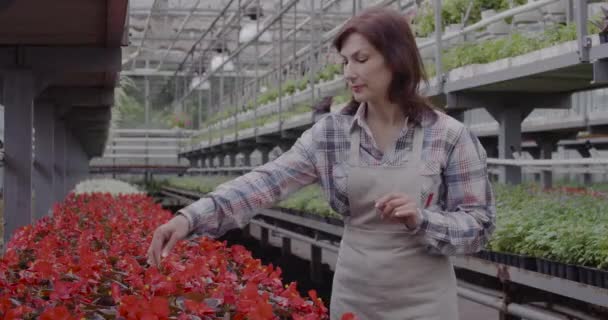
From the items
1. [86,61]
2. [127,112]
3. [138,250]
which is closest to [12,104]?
[86,61]

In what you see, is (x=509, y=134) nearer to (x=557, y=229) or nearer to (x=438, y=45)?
(x=438, y=45)

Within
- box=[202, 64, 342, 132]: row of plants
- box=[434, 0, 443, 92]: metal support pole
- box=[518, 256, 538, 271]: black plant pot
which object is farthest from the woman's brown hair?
box=[202, 64, 342, 132]: row of plants

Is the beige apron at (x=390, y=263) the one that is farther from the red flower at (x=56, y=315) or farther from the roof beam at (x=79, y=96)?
the roof beam at (x=79, y=96)

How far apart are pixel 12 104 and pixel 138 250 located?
4.00 metres

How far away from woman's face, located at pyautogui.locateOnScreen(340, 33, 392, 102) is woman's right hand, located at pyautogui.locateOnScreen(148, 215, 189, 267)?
0.59 metres

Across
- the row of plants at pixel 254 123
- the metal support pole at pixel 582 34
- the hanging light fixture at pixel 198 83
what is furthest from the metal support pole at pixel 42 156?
the hanging light fixture at pixel 198 83

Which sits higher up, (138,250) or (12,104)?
(12,104)

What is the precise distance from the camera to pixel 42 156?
436 inches

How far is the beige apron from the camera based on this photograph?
248 cm

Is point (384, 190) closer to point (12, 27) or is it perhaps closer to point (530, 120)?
point (12, 27)

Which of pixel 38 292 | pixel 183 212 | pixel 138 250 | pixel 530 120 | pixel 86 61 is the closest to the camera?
pixel 183 212

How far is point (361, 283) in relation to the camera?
8.25 feet

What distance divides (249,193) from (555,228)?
2.93 metres

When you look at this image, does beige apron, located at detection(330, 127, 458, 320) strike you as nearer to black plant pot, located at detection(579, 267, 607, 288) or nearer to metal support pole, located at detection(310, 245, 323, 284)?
black plant pot, located at detection(579, 267, 607, 288)
